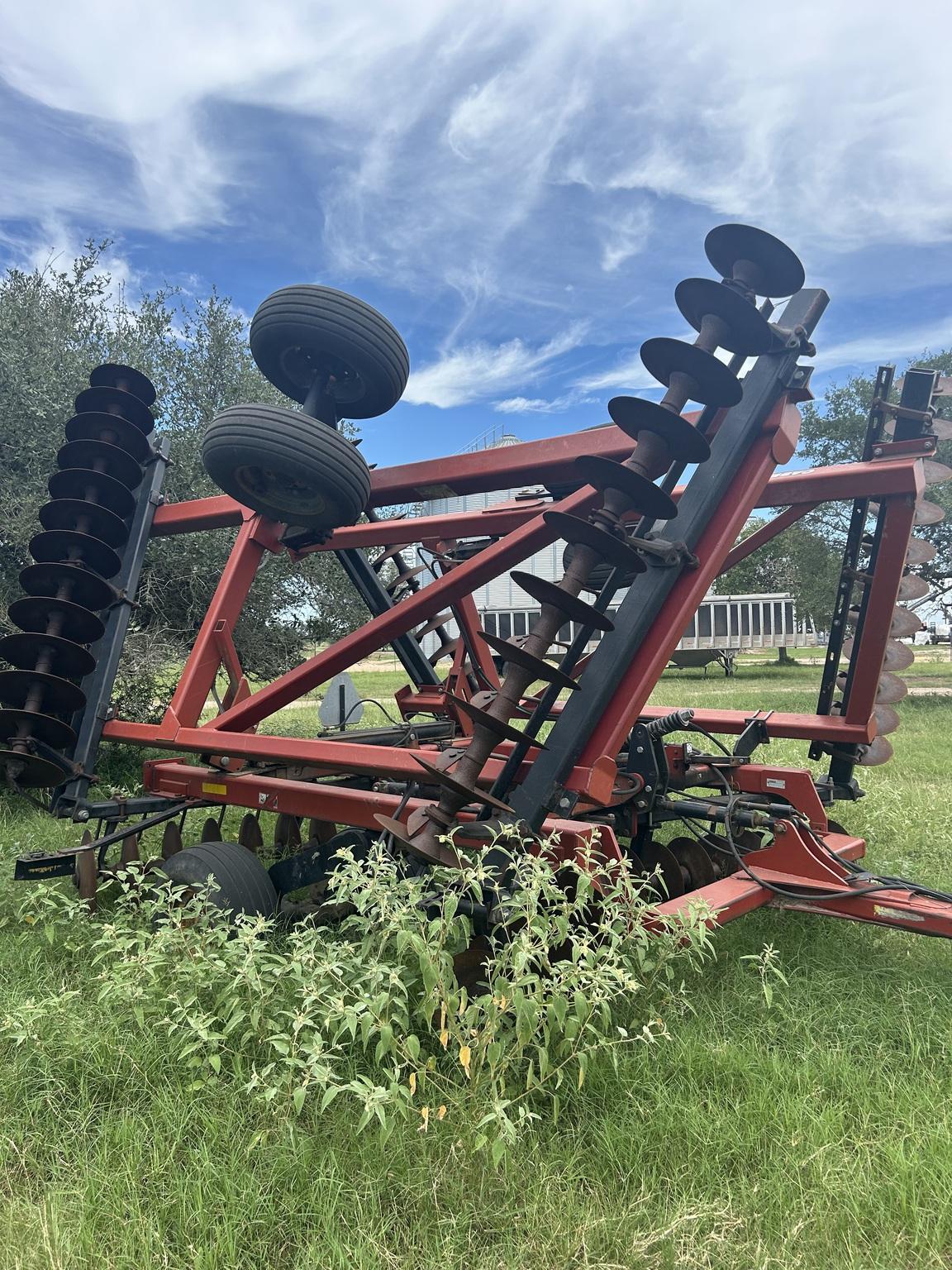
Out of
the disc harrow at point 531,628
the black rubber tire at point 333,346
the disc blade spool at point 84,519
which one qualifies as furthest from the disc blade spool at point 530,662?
the disc blade spool at point 84,519

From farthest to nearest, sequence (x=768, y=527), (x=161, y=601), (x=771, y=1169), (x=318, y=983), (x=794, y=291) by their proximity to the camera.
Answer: (x=161, y=601), (x=768, y=527), (x=794, y=291), (x=318, y=983), (x=771, y=1169)

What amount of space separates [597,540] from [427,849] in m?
1.20

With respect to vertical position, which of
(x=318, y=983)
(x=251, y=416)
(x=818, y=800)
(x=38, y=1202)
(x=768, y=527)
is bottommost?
(x=38, y=1202)

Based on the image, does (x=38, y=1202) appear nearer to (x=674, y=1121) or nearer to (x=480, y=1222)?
(x=480, y=1222)

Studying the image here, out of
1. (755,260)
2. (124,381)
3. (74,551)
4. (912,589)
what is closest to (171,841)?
(74,551)

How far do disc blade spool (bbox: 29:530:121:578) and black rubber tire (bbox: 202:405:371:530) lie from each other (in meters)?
1.31

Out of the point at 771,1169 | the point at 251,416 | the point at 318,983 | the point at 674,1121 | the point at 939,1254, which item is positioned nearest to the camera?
the point at 939,1254

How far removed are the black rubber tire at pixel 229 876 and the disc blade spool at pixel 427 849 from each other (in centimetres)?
109

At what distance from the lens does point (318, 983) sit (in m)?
2.77

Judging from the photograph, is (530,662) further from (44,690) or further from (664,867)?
(44,690)

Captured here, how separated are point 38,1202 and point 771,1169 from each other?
6.20 feet

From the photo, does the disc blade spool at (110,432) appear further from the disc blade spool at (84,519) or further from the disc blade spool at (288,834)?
the disc blade spool at (288,834)

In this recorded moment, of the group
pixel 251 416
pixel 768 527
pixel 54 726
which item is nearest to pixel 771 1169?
pixel 768 527

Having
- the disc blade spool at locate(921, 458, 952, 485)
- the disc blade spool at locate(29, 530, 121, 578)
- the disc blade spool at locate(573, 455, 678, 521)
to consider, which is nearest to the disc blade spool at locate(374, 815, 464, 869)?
the disc blade spool at locate(573, 455, 678, 521)
